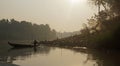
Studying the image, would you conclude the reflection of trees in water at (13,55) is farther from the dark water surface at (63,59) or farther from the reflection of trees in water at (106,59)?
the reflection of trees in water at (106,59)

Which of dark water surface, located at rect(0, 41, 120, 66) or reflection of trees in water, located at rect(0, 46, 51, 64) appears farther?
reflection of trees in water, located at rect(0, 46, 51, 64)

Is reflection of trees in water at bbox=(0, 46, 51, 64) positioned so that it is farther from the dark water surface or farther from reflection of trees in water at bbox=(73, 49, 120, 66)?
reflection of trees in water at bbox=(73, 49, 120, 66)

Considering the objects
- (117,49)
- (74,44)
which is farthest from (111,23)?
(74,44)

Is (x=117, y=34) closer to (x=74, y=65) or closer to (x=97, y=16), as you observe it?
(x=97, y=16)

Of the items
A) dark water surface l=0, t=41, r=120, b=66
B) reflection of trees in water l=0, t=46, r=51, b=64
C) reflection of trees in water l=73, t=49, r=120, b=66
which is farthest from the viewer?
reflection of trees in water l=0, t=46, r=51, b=64

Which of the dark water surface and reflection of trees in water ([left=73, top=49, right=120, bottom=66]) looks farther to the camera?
the dark water surface

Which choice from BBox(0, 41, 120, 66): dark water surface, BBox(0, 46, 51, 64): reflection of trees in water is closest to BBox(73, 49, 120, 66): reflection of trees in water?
BBox(0, 41, 120, 66): dark water surface

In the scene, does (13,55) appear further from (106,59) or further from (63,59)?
(106,59)

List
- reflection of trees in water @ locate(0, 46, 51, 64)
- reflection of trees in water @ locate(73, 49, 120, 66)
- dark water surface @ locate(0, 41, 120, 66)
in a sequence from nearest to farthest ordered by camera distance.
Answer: reflection of trees in water @ locate(73, 49, 120, 66) < dark water surface @ locate(0, 41, 120, 66) < reflection of trees in water @ locate(0, 46, 51, 64)

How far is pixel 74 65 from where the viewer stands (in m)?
33.9

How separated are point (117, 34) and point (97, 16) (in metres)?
13.1

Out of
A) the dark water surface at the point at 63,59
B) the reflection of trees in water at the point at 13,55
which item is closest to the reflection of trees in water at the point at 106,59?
the dark water surface at the point at 63,59

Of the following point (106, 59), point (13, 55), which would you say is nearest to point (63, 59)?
point (106, 59)

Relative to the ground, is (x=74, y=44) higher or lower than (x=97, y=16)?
lower
